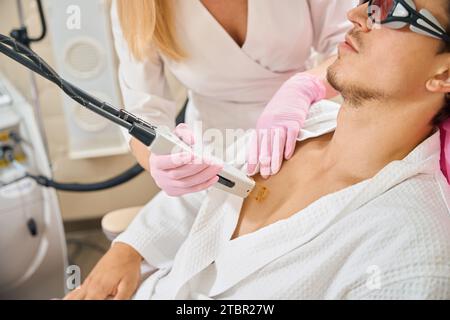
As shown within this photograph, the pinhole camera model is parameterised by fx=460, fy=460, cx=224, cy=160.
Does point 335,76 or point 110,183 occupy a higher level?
point 335,76

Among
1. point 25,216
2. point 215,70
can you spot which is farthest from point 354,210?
point 25,216

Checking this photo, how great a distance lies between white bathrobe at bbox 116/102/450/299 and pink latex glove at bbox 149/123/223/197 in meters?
0.09

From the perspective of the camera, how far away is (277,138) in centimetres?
90

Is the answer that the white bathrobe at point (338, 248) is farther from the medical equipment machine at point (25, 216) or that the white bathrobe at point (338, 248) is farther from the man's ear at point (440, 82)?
the medical equipment machine at point (25, 216)

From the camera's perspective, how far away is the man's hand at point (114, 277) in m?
0.86

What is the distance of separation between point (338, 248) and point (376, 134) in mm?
213

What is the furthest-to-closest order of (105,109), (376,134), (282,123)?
1. (282,123)
2. (376,134)
3. (105,109)

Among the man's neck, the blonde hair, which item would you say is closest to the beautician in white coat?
the blonde hair

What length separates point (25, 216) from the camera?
1.02 metres

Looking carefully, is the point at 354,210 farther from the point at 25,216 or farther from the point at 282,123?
the point at 25,216

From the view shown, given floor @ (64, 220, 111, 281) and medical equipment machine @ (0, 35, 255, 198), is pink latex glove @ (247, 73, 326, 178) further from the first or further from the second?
floor @ (64, 220, 111, 281)

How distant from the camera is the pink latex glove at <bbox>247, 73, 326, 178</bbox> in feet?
2.92
